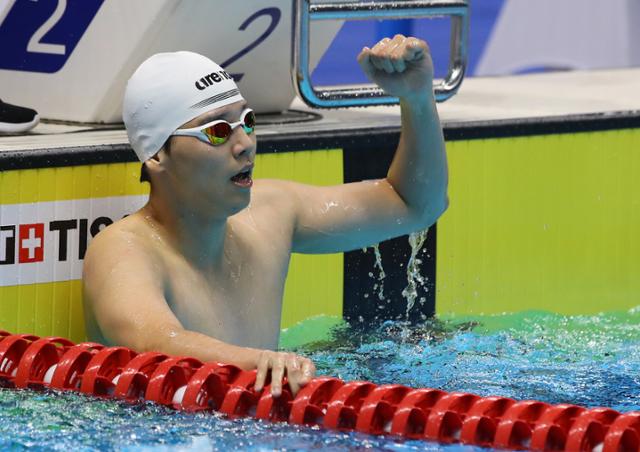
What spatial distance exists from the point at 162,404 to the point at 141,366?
84 mm

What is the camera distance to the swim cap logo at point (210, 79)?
2.79 m

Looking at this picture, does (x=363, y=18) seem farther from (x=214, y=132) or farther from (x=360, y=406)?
(x=360, y=406)

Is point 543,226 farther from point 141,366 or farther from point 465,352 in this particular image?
point 141,366

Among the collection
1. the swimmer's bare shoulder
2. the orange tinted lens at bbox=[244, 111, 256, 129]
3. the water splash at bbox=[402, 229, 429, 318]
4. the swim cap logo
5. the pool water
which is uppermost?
the swim cap logo

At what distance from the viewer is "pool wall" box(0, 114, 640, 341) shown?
3.16 m

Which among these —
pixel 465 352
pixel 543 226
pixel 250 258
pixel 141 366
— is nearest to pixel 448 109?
pixel 543 226

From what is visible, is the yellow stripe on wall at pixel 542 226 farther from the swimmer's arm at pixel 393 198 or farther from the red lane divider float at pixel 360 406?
the red lane divider float at pixel 360 406

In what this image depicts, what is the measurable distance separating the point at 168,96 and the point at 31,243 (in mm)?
574

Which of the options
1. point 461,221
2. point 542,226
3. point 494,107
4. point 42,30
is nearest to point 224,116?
point 42,30

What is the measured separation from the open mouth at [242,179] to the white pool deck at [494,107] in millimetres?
603

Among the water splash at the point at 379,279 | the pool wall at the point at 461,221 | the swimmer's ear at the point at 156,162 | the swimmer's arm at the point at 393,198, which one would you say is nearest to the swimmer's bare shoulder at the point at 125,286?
the swimmer's ear at the point at 156,162

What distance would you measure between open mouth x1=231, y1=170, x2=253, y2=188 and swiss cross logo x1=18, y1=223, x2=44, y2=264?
59 centimetres

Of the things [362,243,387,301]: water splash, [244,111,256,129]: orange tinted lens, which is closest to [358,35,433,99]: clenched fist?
[244,111,256,129]: orange tinted lens

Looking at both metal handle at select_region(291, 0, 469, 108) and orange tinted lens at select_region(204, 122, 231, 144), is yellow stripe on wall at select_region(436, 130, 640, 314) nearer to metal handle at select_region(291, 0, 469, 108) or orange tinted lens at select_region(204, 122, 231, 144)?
metal handle at select_region(291, 0, 469, 108)
